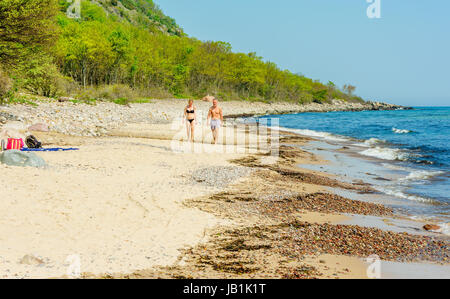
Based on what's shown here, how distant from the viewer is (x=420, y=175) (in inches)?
576

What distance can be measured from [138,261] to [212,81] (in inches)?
3343

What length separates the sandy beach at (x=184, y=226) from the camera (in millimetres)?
5059

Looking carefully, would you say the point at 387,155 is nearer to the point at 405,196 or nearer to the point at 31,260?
the point at 405,196

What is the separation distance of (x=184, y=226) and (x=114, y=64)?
5500cm

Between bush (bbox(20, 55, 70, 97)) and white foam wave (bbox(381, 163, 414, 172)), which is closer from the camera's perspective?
white foam wave (bbox(381, 163, 414, 172))

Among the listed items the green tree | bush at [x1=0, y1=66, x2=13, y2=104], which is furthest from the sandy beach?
bush at [x1=0, y1=66, x2=13, y2=104]

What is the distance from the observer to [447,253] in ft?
20.0

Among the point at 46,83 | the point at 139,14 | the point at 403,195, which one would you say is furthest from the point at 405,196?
the point at 139,14

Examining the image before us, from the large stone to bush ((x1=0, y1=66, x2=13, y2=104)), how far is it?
10868 millimetres

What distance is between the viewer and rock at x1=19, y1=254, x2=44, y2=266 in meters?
4.74

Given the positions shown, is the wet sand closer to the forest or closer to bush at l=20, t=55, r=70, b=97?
the forest

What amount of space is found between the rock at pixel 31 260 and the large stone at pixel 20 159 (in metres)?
5.46
